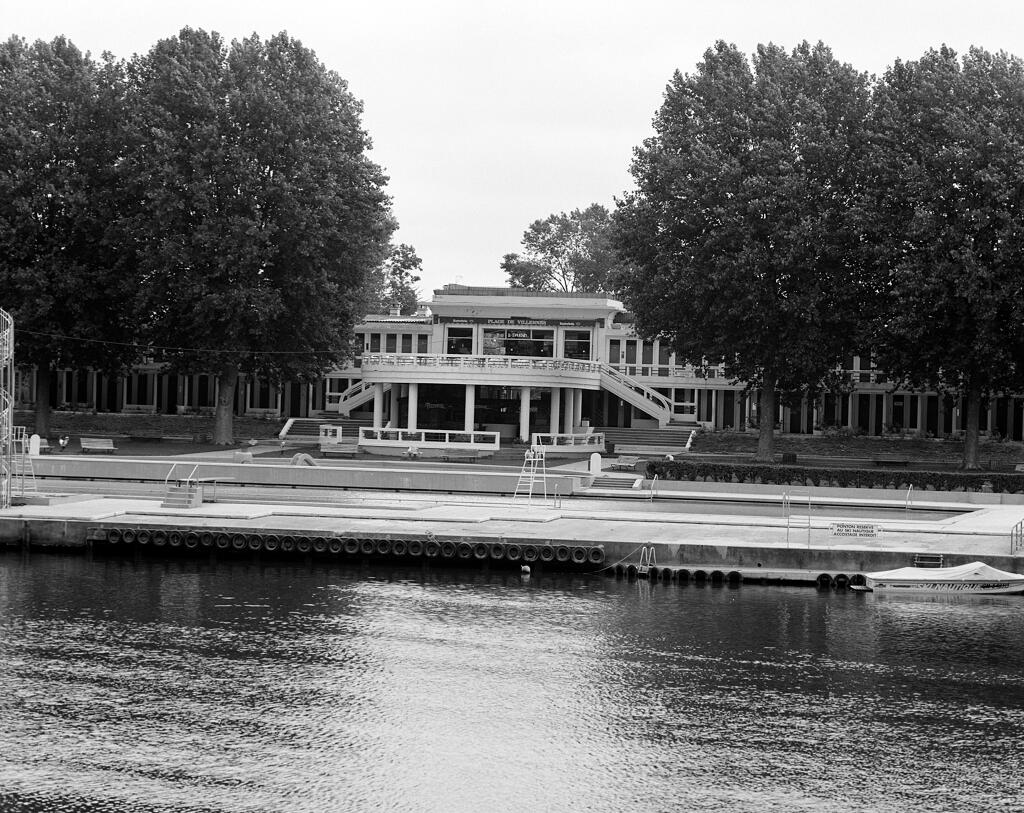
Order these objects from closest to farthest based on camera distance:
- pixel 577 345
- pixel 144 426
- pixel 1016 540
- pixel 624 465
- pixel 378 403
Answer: pixel 1016 540 < pixel 624 465 < pixel 378 403 < pixel 577 345 < pixel 144 426

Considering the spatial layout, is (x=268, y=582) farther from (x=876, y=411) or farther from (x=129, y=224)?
(x=876, y=411)

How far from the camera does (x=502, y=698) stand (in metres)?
28.5

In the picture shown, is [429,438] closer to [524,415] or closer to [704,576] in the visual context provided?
[524,415]

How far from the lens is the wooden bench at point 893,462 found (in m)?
75.1

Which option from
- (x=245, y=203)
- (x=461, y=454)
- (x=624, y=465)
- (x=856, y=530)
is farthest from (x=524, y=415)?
(x=856, y=530)

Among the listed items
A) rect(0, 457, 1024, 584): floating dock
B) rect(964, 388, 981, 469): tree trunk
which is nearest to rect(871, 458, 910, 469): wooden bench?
rect(964, 388, 981, 469): tree trunk

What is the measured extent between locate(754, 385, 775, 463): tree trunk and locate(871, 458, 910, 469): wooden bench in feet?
22.0

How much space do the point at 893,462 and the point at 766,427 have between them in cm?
893

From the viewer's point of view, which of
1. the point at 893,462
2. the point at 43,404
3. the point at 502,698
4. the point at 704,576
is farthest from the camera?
the point at 43,404

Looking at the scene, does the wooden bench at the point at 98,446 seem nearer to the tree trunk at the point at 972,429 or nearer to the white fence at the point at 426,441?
the white fence at the point at 426,441

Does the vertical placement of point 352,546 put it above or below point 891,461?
below

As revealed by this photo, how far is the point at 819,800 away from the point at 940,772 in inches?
120

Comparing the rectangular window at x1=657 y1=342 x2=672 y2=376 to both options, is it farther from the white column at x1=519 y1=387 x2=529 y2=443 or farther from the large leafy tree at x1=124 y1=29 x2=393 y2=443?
the large leafy tree at x1=124 y1=29 x2=393 y2=443

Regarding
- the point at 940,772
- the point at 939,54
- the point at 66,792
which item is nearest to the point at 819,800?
the point at 940,772
